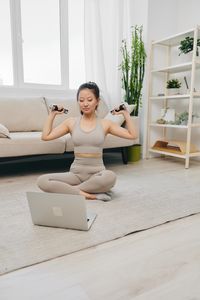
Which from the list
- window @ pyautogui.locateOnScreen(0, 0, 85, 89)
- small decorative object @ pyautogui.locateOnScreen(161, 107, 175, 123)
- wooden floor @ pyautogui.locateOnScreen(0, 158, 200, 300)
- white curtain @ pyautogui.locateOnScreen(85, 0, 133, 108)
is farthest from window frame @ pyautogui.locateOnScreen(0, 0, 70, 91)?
wooden floor @ pyautogui.locateOnScreen(0, 158, 200, 300)

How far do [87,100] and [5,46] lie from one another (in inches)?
68.0

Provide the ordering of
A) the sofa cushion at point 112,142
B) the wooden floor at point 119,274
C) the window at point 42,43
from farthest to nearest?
the window at point 42,43 < the sofa cushion at point 112,142 < the wooden floor at point 119,274

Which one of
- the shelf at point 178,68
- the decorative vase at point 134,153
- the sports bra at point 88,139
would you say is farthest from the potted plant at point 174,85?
the sports bra at point 88,139

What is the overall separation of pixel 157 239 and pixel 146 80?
6.91ft

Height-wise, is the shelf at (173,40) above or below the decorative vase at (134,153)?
above

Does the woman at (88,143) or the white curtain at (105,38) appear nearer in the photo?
the woman at (88,143)

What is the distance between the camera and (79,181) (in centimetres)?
151

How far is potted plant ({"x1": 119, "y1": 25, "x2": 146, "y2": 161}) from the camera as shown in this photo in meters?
2.69

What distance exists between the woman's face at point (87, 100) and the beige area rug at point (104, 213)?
0.54 m

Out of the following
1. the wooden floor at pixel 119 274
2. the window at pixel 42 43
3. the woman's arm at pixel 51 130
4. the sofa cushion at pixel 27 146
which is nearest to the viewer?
the wooden floor at pixel 119 274

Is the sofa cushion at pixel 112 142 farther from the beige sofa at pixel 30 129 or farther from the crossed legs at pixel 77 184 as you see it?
the crossed legs at pixel 77 184

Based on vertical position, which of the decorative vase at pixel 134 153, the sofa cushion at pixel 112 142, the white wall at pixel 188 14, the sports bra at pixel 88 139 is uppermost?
the white wall at pixel 188 14

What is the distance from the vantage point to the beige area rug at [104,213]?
0.95 m

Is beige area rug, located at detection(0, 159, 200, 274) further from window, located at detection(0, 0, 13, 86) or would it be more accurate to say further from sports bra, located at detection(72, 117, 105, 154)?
window, located at detection(0, 0, 13, 86)
